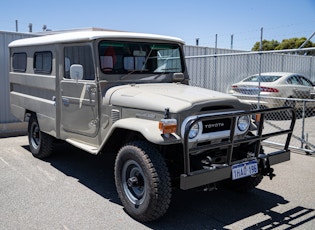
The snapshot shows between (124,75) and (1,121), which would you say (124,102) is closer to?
(124,75)

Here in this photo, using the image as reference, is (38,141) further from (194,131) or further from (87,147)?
(194,131)

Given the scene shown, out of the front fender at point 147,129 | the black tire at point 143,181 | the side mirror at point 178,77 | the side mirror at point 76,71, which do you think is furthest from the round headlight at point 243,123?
the side mirror at point 76,71

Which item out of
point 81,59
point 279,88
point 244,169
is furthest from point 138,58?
point 279,88

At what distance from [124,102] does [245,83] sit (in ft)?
24.4

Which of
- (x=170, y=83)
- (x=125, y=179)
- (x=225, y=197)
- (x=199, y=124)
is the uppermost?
(x=170, y=83)

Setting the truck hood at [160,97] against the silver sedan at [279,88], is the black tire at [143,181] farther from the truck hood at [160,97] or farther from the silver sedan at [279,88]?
the silver sedan at [279,88]

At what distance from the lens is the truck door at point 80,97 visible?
15.7ft

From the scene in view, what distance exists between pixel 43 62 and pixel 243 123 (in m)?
3.52

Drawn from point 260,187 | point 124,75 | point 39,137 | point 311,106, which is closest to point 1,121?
point 39,137

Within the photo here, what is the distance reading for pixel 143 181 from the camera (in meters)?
3.92

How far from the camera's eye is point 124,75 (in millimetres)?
4859

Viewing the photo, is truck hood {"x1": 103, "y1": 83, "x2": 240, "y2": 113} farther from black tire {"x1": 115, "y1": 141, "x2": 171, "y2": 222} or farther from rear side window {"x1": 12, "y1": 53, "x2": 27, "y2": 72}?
rear side window {"x1": 12, "y1": 53, "x2": 27, "y2": 72}

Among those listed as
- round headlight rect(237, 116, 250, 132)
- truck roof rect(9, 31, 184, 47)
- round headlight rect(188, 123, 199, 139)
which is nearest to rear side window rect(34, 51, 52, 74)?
truck roof rect(9, 31, 184, 47)

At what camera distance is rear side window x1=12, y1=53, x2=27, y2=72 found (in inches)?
259
